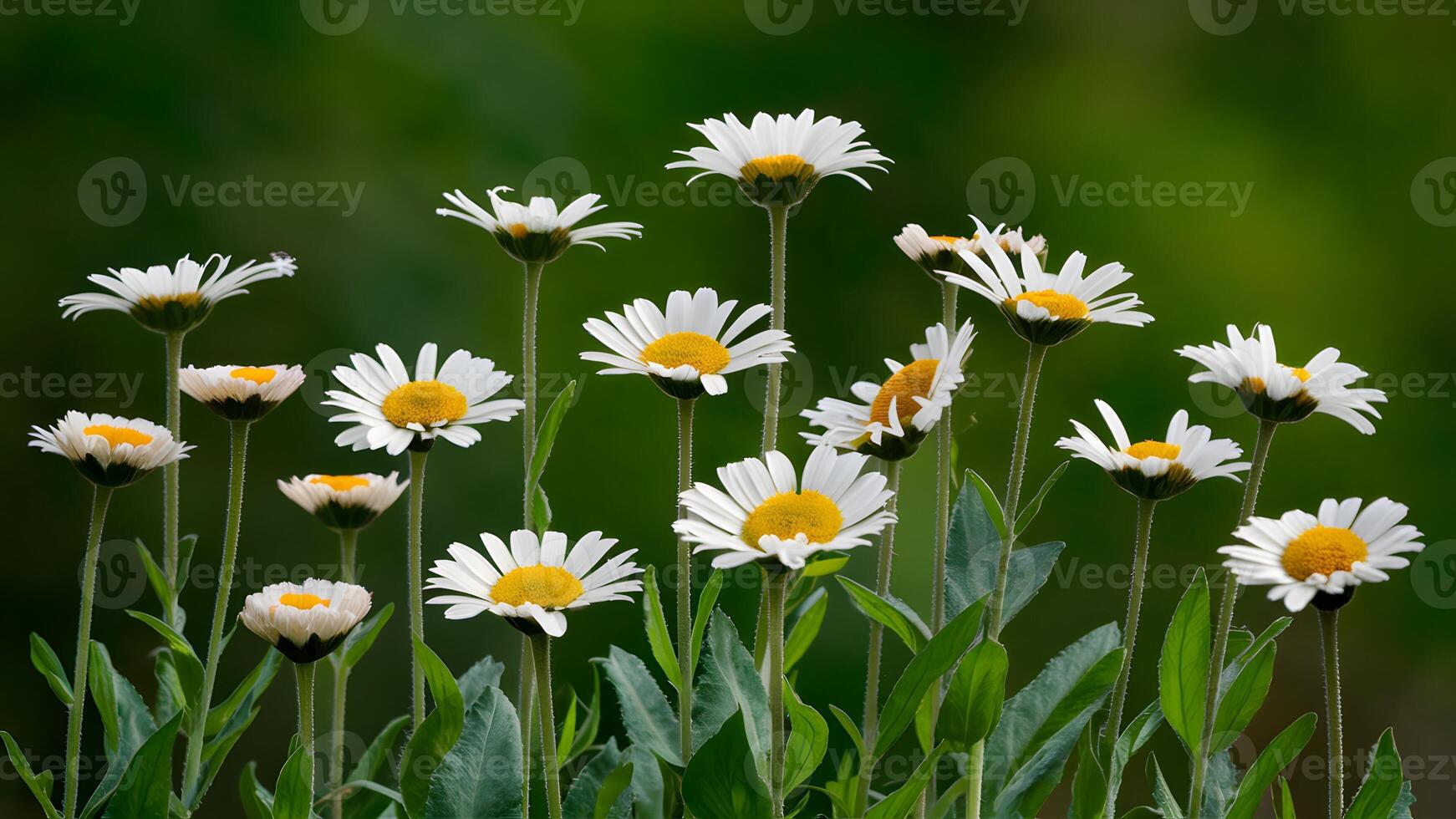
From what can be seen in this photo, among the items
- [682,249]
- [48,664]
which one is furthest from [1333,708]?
[682,249]

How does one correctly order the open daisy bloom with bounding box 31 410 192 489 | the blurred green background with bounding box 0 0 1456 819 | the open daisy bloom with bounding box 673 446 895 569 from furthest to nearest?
the blurred green background with bounding box 0 0 1456 819 → the open daisy bloom with bounding box 31 410 192 489 → the open daisy bloom with bounding box 673 446 895 569

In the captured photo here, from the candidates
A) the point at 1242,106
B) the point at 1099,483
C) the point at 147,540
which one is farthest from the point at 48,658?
the point at 1242,106

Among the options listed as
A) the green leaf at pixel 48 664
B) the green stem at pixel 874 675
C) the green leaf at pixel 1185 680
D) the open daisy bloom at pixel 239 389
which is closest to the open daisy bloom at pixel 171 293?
the open daisy bloom at pixel 239 389

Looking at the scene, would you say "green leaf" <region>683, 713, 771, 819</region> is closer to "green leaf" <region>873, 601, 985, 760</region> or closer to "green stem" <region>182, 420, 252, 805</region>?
"green leaf" <region>873, 601, 985, 760</region>

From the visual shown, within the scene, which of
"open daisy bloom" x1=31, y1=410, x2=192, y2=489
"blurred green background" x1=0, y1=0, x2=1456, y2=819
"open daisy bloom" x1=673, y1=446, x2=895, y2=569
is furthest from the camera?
"blurred green background" x1=0, y1=0, x2=1456, y2=819

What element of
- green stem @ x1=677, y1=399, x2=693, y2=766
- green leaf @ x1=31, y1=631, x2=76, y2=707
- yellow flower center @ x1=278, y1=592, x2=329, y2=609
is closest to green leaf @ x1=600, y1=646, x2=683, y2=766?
green stem @ x1=677, y1=399, x2=693, y2=766

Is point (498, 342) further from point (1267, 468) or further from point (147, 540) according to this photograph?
point (1267, 468)
